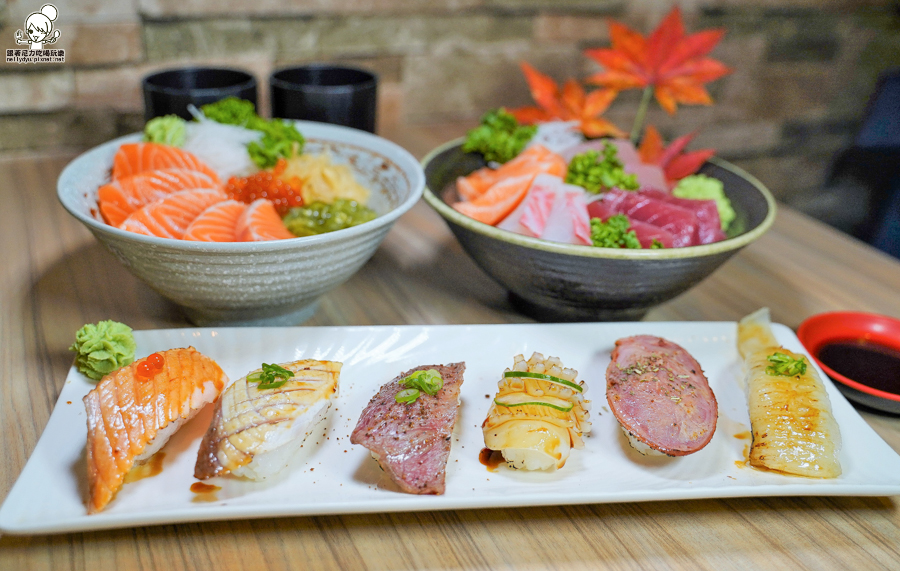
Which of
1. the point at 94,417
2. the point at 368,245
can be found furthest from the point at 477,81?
the point at 94,417

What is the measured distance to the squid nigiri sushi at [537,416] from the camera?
903 mm

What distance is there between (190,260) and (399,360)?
1.27ft

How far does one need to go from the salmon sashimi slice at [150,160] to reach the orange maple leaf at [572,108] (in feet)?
2.81

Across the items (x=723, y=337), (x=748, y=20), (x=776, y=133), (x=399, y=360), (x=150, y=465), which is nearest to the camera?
(x=150, y=465)

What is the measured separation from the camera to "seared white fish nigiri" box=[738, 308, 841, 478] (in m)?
0.93

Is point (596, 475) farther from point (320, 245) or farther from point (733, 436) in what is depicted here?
point (320, 245)

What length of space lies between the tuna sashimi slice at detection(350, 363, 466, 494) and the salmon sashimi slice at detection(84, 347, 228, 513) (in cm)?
25

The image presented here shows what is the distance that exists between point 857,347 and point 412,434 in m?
0.95

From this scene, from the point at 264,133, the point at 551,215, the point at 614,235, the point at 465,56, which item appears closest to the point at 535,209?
the point at 551,215

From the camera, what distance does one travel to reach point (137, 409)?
0.88 meters

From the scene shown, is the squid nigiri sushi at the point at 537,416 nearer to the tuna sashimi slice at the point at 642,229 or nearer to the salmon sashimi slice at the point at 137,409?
the tuna sashimi slice at the point at 642,229

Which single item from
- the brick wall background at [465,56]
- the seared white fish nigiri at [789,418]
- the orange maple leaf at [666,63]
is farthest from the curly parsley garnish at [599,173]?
the brick wall background at [465,56]

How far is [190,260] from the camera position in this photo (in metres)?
0.99

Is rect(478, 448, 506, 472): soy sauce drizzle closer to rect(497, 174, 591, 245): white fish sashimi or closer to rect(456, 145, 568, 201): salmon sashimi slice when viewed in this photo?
rect(497, 174, 591, 245): white fish sashimi
